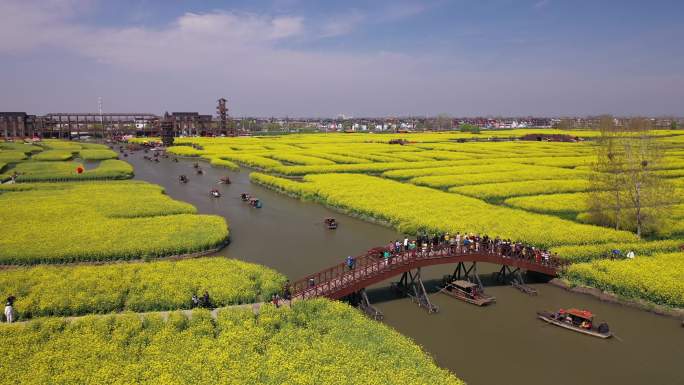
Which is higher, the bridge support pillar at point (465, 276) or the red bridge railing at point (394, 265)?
the red bridge railing at point (394, 265)

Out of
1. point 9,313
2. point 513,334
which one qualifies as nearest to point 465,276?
point 513,334

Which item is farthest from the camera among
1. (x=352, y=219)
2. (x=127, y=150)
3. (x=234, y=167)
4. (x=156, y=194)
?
(x=127, y=150)

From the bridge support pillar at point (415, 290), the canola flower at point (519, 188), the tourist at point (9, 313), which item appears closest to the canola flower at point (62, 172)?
the canola flower at point (519, 188)

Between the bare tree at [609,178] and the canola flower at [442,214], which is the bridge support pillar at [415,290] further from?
the bare tree at [609,178]

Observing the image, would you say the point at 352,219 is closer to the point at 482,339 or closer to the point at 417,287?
the point at 417,287

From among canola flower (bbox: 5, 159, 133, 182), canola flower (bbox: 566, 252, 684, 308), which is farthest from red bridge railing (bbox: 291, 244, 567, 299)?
canola flower (bbox: 5, 159, 133, 182)

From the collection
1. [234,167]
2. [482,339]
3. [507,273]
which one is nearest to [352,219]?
[507,273]

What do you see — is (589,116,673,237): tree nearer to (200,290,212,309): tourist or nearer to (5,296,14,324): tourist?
(200,290,212,309): tourist

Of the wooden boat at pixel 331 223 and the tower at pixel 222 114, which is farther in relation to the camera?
the tower at pixel 222 114
